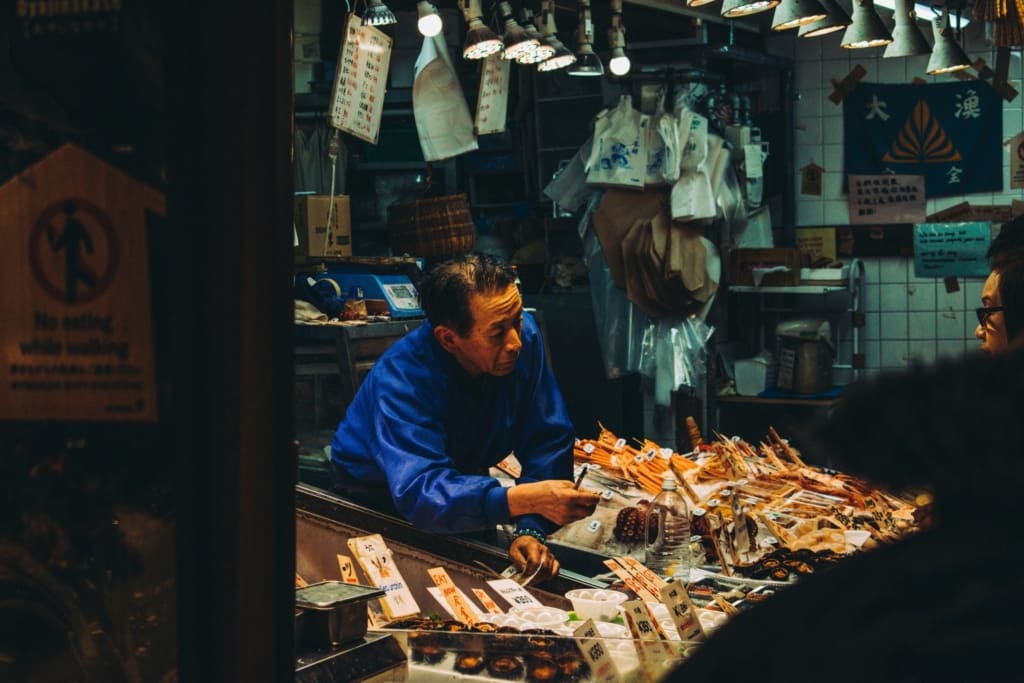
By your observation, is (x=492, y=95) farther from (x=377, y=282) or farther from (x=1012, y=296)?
(x=1012, y=296)

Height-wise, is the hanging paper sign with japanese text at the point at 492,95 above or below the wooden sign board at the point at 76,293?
above

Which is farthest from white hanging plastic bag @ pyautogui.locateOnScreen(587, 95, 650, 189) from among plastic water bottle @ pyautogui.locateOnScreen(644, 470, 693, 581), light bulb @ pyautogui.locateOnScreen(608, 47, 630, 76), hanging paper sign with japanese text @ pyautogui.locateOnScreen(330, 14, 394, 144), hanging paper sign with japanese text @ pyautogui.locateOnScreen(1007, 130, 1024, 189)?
plastic water bottle @ pyautogui.locateOnScreen(644, 470, 693, 581)

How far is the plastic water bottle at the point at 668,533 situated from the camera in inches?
146

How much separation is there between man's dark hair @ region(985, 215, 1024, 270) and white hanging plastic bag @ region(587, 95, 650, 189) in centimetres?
431

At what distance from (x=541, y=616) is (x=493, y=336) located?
108cm

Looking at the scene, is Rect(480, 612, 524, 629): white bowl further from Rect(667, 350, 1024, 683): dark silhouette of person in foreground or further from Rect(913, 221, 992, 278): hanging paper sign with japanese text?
Rect(913, 221, 992, 278): hanging paper sign with japanese text

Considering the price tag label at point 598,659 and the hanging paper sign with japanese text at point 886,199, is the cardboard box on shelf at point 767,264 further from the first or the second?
the price tag label at point 598,659

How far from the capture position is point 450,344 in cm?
370

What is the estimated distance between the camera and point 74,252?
0.98 m

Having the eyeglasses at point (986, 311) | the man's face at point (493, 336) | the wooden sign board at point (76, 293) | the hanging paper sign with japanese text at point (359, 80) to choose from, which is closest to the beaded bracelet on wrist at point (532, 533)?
the man's face at point (493, 336)

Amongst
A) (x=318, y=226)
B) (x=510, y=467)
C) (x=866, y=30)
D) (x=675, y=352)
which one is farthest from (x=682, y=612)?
(x=675, y=352)

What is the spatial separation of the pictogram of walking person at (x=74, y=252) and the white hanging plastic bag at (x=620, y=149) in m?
6.84

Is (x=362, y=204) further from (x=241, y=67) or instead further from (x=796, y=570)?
(x=241, y=67)

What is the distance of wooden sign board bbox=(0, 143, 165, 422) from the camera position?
3.13ft
